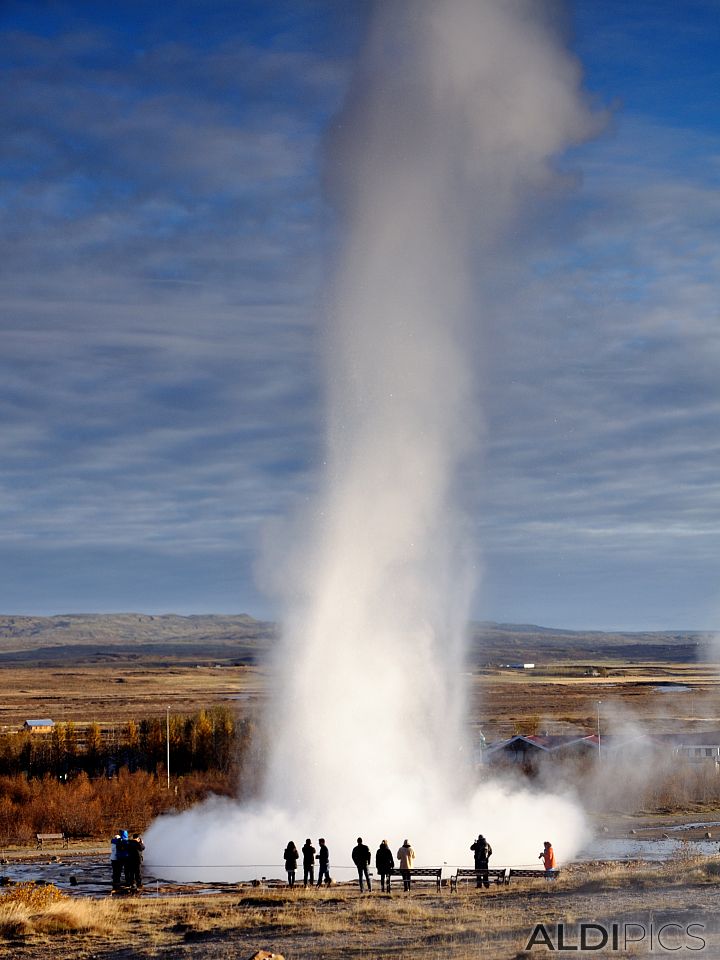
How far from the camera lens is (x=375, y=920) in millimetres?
19031

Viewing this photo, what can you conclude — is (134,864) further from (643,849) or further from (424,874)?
(643,849)

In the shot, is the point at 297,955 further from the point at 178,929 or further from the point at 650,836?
the point at 650,836

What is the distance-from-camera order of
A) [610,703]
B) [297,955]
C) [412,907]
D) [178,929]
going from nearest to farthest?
[297,955] → [178,929] → [412,907] → [610,703]

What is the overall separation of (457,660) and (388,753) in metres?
3.27

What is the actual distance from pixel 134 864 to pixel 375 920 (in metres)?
6.96

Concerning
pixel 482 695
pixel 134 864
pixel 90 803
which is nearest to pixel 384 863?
pixel 134 864

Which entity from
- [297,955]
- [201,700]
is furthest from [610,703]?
[297,955]

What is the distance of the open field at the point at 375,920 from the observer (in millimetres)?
16344

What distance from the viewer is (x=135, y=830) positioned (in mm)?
35344

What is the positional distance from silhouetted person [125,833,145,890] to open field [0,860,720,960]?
3.11 feet

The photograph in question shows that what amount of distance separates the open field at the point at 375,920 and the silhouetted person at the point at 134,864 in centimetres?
95

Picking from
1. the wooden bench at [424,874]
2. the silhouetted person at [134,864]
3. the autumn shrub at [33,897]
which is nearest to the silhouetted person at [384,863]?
the wooden bench at [424,874]

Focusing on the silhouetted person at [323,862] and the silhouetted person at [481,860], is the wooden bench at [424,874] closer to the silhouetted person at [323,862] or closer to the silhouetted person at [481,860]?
the silhouetted person at [481,860]

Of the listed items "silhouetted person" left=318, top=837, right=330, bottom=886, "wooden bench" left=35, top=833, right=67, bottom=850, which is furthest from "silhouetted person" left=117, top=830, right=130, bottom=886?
"wooden bench" left=35, top=833, right=67, bottom=850
